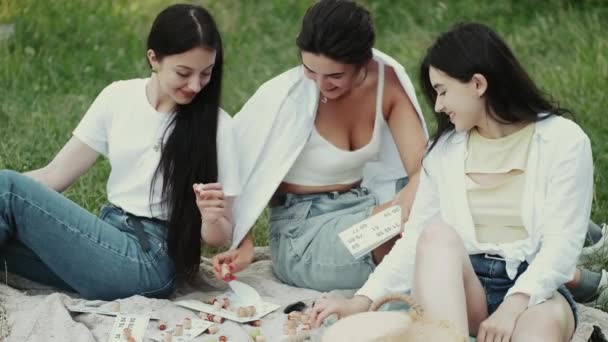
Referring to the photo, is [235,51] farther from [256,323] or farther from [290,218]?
[256,323]

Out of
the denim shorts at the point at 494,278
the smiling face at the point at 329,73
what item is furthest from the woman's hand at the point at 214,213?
the denim shorts at the point at 494,278

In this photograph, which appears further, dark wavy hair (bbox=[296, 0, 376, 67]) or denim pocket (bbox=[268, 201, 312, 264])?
denim pocket (bbox=[268, 201, 312, 264])

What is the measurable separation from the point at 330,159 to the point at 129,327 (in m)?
1.05

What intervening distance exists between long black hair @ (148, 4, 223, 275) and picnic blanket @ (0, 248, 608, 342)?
219 millimetres

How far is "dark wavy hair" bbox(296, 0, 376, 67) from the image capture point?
13.8 ft

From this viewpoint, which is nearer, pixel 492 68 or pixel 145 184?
pixel 492 68

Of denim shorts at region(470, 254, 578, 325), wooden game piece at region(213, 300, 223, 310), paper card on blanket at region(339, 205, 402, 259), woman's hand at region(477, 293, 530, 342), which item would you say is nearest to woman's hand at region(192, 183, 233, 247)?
wooden game piece at region(213, 300, 223, 310)

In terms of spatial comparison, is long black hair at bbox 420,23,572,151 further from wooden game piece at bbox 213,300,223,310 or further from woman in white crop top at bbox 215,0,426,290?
wooden game piece at bbox 213,300,223,310

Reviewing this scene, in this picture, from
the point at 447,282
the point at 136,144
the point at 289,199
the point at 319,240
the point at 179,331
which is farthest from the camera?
the point at 289,199

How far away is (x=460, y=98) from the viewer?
12.5 ft

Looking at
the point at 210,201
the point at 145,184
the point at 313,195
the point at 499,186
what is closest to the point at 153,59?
the point at 145,184

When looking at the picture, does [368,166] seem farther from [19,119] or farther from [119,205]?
[19,119]

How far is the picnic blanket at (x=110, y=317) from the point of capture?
156 inches

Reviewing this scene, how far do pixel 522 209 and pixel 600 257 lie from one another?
3.56 feet
